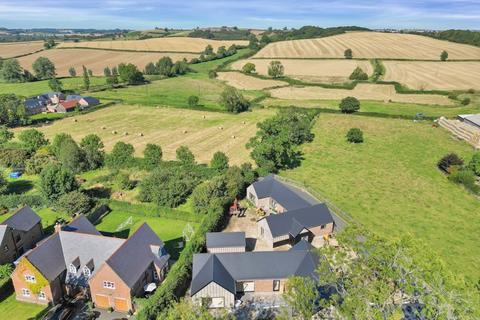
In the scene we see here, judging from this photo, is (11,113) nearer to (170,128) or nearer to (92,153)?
(92,153)

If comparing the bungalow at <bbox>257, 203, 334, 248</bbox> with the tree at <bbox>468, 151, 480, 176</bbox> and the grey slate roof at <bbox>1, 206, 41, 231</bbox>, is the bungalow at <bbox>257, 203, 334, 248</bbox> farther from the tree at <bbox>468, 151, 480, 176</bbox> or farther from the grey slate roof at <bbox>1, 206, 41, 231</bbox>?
the tree at <bbox>468, 151, 480, 176</bbox>

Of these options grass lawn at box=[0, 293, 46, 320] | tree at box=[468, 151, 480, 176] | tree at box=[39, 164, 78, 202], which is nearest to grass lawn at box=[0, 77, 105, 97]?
tree at box=[39, 164, 78, 202]

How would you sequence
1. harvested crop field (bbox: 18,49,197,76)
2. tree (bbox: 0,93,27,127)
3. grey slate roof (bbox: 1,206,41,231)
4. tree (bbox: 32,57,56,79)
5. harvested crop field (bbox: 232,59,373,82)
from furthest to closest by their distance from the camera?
harvested crop field (bbox: 18,49,197,76) < tree (bbox: 32,57,56,79) < harvested crop field (bbox: 232,59,373,82) < tree (bbox: 0,93,27,127) < grey slate roof (bbox: 1,206,41,231)

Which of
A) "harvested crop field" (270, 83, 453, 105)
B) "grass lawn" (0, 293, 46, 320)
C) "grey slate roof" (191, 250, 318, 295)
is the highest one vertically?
"harvested crop field" (270, 83, 453, 105)

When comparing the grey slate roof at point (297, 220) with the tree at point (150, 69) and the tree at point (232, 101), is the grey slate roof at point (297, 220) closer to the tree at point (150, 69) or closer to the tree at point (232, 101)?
the tree at point (232, 101)

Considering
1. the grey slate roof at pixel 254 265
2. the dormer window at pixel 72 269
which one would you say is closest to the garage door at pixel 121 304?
the dormer window at pixel 72 269

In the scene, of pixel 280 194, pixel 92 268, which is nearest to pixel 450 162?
pixel 280 194
